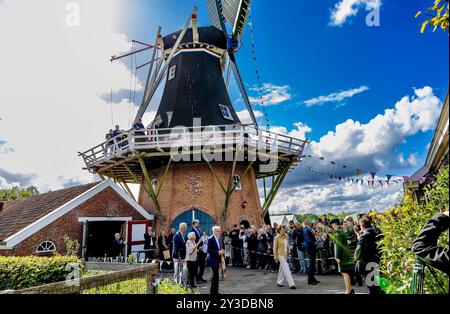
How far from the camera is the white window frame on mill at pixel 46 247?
30.5 ft

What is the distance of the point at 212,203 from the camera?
1392 centimetres

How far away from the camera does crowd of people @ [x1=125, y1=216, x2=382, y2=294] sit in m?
4.80

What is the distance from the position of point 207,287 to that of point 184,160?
7233 millimetres

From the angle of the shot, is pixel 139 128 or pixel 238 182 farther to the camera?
pixel 238 182

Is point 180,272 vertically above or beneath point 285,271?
beneath

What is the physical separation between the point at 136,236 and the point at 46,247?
9.49 feet

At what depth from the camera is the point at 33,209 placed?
10.7 metres

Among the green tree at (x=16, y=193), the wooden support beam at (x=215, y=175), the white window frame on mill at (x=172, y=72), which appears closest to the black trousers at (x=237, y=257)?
the wooden support beam at (x=215, y=175)

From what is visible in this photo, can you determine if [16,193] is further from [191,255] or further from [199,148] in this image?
[191,255]

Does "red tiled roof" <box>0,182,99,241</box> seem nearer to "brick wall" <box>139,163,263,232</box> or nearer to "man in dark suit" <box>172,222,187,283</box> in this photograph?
"brick wall" <box>139,163,263,232</box>

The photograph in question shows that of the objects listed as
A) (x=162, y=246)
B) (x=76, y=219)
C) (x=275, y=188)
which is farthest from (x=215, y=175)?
(x=76, y=219)

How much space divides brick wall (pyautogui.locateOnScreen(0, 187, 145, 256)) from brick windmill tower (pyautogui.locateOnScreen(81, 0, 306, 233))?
2.09 meters

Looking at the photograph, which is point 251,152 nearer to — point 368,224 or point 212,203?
point 212,203
